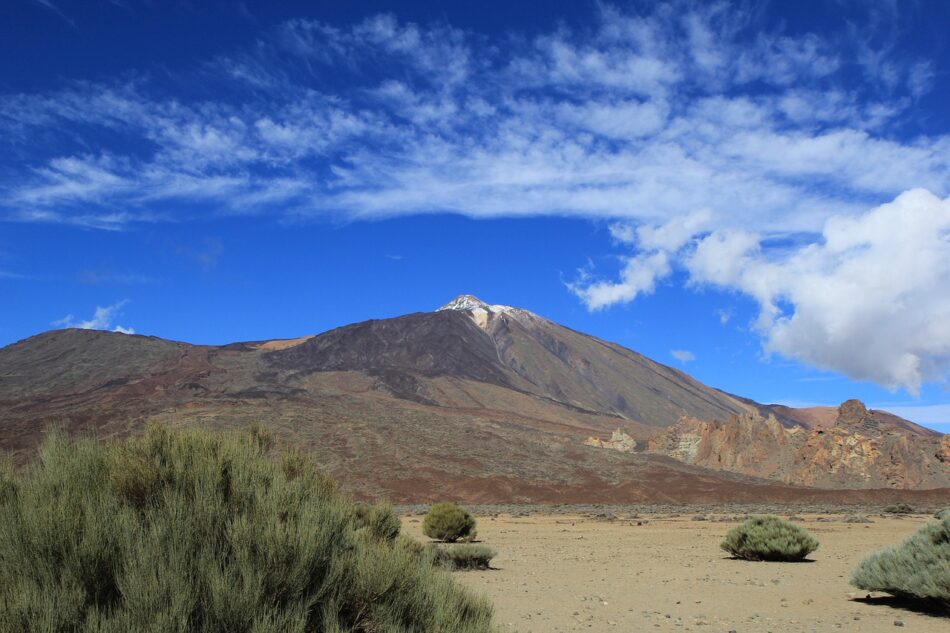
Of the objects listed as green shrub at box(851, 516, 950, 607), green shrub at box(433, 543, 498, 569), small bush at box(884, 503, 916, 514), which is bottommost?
green shrub at box(433, 543, 498, 569)

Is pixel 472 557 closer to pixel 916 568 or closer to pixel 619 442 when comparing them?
pixel 916 568

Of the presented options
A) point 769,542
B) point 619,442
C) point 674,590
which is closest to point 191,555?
point 674,590

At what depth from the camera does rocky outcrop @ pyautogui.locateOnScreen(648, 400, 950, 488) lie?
213ft

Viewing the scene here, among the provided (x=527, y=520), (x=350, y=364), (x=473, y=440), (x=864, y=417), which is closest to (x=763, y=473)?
(x=864, y=417)

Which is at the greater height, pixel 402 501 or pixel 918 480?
pixel 918 480

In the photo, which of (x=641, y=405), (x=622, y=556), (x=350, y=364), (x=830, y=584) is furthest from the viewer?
(x=641, y=405)

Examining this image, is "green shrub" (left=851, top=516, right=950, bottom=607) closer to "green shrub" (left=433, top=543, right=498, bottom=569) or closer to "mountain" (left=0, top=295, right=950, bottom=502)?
"green shrub" (left=433, top=543, right=498, bottom=569)

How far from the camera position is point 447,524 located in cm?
2544

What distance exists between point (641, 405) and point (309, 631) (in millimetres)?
196802

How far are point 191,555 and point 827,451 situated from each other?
75552mm

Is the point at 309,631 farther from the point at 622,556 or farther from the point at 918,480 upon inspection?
the point at 918,480

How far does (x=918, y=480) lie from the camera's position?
64.0m

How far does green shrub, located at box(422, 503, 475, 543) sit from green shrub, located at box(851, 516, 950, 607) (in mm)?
15544

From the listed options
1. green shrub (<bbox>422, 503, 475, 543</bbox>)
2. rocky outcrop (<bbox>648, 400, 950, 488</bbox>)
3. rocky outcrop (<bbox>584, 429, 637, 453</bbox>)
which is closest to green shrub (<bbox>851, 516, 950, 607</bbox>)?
green shrub (<bbox>422, 503, 475, 543</bbox>)
